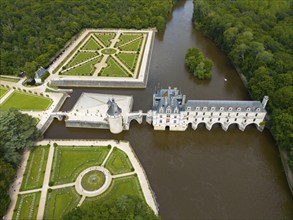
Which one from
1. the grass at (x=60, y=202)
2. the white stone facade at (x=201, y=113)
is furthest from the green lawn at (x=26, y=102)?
the white stone facade at (x=201, y=113)

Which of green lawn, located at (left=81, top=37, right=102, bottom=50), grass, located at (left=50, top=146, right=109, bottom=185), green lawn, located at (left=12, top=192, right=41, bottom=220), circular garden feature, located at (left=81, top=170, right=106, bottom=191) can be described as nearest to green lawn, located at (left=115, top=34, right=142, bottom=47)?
green lawn, located at (left=81, top=37, right=102, bottom=50)

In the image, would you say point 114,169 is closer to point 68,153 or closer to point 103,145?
point 103,145

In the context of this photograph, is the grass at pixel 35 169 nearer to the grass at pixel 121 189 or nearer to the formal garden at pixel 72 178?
the formal garden at pixel 72 178

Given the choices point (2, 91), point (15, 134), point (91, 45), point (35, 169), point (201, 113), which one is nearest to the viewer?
point (35, 169)

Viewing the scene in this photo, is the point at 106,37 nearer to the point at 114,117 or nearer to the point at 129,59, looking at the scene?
the point at 129,59

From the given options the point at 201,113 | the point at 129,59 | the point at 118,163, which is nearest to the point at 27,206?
the point at 118,163

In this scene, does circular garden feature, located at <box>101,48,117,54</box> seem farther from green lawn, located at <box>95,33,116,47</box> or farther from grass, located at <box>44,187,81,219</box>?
grass, located at <box>44,187,81,219</box>
